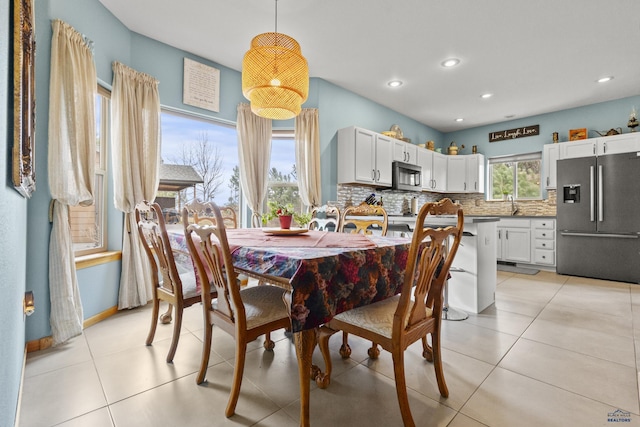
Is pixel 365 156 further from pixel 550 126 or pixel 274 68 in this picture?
pixel 550 126

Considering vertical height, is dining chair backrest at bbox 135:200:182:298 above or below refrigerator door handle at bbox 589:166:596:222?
below

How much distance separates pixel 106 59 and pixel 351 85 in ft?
9.67

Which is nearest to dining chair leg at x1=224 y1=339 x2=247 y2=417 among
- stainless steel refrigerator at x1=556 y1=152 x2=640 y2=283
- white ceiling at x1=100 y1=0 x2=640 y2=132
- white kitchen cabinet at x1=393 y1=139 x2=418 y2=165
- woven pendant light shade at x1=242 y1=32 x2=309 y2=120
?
woven pendant light shade at x1=242 y1=32 x2=309 y2=120

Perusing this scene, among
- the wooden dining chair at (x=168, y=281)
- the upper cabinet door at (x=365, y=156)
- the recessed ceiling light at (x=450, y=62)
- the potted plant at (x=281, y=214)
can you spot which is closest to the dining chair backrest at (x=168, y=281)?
the wooden dining chair at (x=168, y=281)

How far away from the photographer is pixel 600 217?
4098mm

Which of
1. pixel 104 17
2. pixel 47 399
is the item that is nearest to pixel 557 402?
pixel 47 399

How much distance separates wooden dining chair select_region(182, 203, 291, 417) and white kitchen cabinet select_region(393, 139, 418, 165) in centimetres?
385

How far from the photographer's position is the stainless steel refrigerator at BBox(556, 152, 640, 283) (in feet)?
12.8

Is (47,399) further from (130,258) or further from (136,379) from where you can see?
(130,258)

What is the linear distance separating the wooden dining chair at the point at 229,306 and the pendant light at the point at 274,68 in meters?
1.12

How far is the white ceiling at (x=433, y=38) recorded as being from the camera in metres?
2.61

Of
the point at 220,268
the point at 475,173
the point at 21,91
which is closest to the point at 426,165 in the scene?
the point at 475,173

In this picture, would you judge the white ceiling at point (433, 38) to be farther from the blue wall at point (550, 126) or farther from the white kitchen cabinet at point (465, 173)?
the white kitchen cabinet at point (465, 173)

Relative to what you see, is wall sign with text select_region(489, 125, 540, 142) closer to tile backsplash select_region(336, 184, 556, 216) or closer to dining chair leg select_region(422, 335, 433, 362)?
tile backsplash select_region(336, 184, 556, 216)
